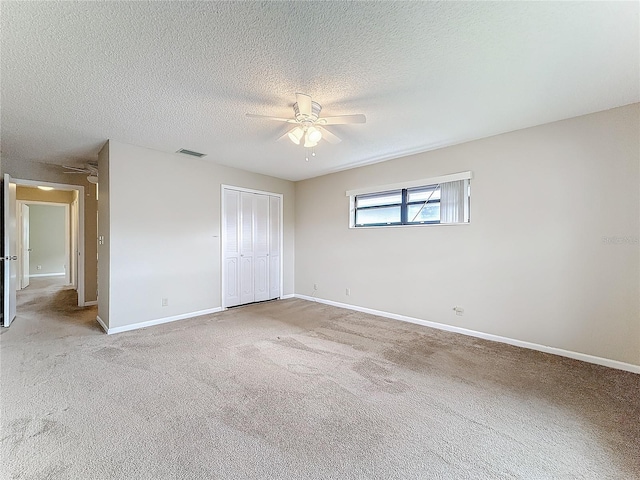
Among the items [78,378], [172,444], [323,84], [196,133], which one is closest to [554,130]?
[323,84]

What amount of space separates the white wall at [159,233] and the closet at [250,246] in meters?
0.21

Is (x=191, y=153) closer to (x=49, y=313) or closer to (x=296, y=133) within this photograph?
(x=296, y=133)

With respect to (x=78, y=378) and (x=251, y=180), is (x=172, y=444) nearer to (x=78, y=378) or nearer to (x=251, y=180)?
(x=78, y=378)

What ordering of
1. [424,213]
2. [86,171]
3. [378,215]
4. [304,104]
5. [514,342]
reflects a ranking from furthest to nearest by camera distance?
[86,171]
[378,215]
[424,213]
[514,342]
[304,104]

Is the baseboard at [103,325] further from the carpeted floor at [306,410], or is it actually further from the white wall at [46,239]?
the white wall at [46,239]

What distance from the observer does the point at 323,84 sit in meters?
2.29

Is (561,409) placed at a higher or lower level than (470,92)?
lower

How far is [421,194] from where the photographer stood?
13.8 feet

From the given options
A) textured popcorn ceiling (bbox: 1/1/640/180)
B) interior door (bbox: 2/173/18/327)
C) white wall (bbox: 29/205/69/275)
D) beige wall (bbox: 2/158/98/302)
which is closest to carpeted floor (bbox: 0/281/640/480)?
interior door (bbox: 2/173/18/327)

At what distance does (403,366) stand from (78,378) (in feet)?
9.88

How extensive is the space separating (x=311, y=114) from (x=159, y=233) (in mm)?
3027

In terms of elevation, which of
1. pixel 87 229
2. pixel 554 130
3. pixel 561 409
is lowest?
pixel 561 409

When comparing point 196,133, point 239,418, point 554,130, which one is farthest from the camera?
point 196,133

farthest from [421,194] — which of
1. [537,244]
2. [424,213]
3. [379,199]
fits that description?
[537,244]
